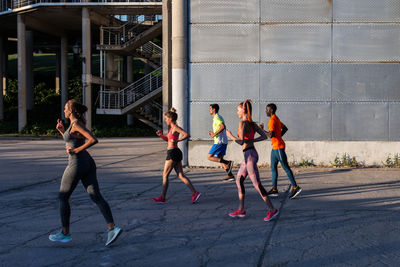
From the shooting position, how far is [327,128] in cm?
1323

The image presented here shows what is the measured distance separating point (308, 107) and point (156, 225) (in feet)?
25.6

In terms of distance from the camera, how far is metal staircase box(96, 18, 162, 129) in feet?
104

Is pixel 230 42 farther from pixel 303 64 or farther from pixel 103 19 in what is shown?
pixel 103 19

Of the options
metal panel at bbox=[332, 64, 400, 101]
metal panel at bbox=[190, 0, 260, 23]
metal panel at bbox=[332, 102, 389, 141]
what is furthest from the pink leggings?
metal panel at bbox=[190, 0, 260, 23]

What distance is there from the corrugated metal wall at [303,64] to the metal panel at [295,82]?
0.09 ft

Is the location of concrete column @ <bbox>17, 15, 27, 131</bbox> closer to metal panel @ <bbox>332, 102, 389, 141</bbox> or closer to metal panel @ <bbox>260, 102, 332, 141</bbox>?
metal panel @ <bbox>260, 102, 332, 141</bbox>

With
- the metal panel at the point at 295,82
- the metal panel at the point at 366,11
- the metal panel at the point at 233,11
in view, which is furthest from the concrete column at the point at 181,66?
the metal panel at the point at 366,11

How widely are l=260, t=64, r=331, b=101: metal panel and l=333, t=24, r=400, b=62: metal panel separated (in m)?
0.66

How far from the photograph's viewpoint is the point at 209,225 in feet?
21.7

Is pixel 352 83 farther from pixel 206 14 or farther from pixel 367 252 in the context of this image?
pixel 367 252

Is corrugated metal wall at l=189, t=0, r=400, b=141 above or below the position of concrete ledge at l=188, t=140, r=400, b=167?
above

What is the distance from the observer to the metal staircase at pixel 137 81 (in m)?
31.6

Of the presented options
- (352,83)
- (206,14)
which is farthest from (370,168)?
(206,14)

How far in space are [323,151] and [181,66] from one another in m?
4.51
